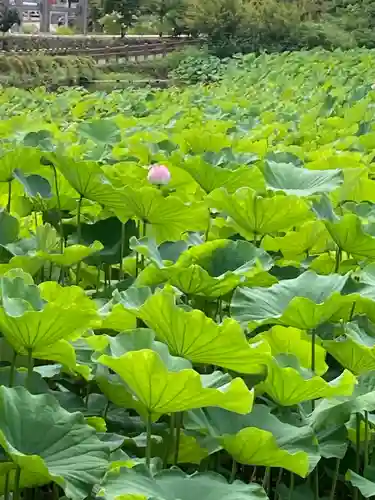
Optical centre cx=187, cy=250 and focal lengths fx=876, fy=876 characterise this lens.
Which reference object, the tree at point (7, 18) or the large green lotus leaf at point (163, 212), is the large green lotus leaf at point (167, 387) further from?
the tree at point (7, 18)

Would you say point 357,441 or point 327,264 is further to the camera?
point 327,264

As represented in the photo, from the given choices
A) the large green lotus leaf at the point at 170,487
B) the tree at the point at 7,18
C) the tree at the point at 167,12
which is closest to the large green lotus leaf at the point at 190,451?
the large green lotus leaf at the point at 170,487

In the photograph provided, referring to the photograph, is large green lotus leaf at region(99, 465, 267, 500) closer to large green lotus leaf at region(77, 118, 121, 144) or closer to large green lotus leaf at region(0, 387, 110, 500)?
large green lotus leaf at region(0, 387, 110, 500)

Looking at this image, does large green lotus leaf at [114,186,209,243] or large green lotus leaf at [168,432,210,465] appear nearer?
large green lotus leaf at [168,432,210,465]

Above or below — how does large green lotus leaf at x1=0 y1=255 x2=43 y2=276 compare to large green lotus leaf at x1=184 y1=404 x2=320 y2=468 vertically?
above

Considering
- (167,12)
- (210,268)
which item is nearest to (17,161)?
(210,268)

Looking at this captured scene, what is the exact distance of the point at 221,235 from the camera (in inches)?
46.8

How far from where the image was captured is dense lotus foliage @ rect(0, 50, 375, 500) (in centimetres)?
61

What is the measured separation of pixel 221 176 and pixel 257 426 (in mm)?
582

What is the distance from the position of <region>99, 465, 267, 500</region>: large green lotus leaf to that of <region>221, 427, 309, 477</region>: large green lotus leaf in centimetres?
4

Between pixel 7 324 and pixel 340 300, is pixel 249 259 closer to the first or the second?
pixel 340 300

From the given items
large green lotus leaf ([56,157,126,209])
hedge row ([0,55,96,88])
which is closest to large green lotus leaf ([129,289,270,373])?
large green lotus leaf ([56,157,126,209])

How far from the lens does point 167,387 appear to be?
0.60m

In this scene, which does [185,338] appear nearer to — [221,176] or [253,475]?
[253,475]
